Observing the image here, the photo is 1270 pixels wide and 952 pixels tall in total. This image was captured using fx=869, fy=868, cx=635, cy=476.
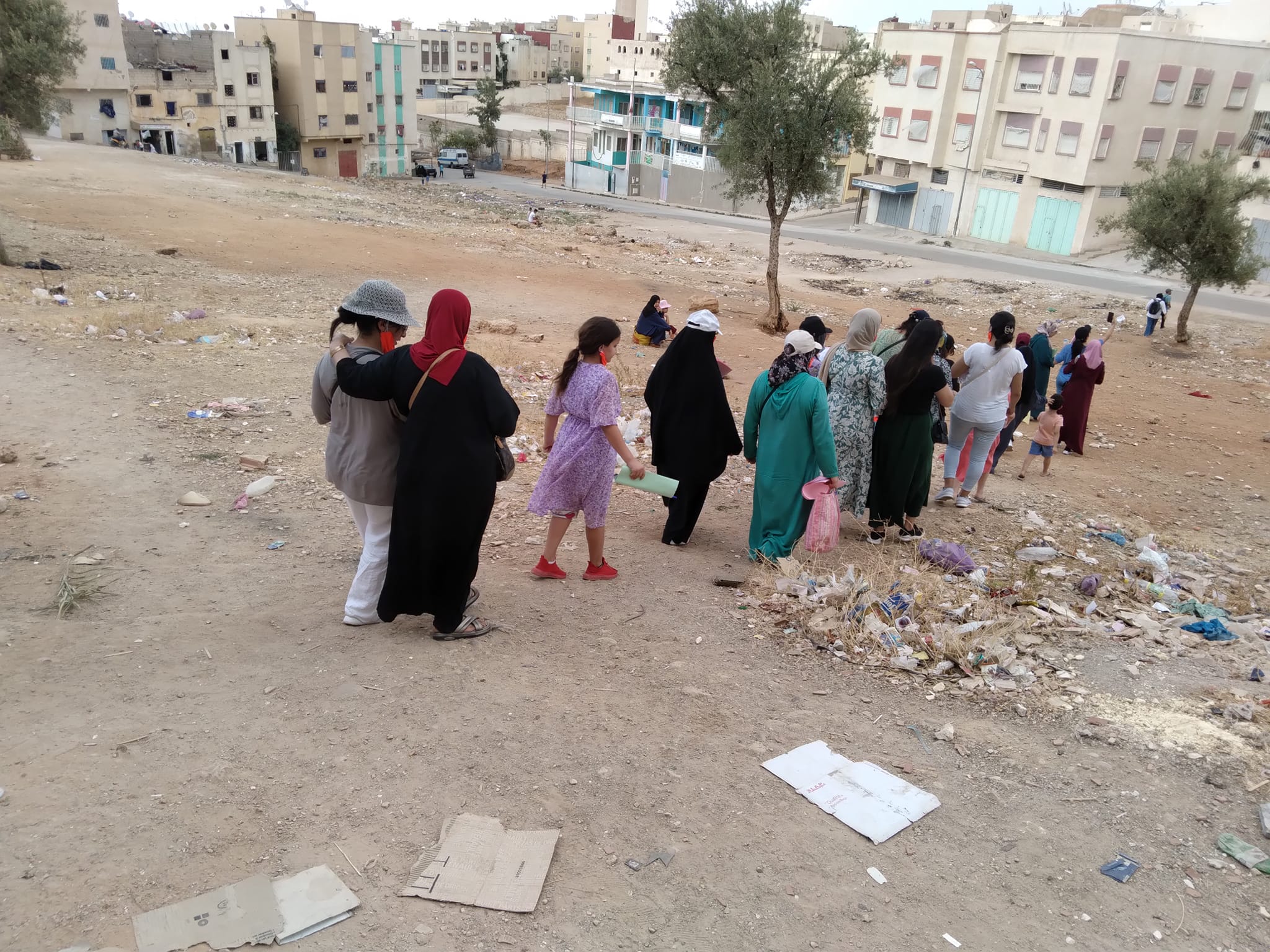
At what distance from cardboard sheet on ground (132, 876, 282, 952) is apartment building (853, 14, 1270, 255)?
3766cm

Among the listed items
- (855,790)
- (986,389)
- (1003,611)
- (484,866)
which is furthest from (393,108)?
(484,866)

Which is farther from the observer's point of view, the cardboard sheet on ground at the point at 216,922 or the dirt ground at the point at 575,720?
the dirt ground at the point at 575,720

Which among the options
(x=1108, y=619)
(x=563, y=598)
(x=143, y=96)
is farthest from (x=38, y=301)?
(x=143, y=96)

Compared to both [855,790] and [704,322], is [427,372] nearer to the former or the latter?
[704,322]

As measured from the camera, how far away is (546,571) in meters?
4.89

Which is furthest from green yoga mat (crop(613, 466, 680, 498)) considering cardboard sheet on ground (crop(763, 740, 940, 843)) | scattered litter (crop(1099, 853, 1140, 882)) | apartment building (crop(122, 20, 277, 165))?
apartment building (crop(122, 20, 277, 165))

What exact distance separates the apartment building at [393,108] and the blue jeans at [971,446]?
53873 millimetres

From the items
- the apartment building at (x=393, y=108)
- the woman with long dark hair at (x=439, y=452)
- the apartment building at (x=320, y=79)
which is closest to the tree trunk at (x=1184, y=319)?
the woman with long dark hair at (x=439, y=452)

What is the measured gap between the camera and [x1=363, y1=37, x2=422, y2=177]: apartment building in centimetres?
5469

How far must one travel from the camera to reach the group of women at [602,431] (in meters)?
3.59

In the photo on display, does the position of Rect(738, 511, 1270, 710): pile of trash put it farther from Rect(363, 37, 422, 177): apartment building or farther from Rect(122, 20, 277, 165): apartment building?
Rect(363, 37, 422, 177): apartment building

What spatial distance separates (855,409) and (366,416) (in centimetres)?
314

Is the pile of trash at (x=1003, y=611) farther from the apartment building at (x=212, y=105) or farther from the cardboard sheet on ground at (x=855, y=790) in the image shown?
the apartment building at (x=212, y=105)

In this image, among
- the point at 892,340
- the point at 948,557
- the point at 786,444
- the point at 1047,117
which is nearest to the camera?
the point at 786,444
